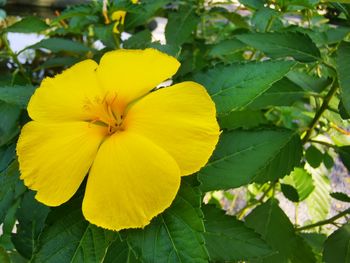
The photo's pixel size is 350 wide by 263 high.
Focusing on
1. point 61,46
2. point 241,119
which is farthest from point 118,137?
point 61,46

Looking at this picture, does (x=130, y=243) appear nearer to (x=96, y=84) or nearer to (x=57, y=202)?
(x=57, y=202)

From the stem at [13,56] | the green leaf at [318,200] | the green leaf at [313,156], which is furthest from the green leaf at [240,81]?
the green leaf at [318,200]

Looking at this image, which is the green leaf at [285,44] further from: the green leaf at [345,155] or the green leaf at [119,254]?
the green leaf at [119,254]

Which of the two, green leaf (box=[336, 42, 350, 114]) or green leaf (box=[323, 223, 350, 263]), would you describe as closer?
green leaf (box=[336, 42, 350, 114])

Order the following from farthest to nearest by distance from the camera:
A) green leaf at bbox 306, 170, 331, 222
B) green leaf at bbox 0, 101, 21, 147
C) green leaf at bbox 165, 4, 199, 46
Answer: green leaf at bbox 306, 170, 331, 222 < green leaf at bbox 165, 4, 199, 46 < green leaf at bbox 0, 101, 21, 147

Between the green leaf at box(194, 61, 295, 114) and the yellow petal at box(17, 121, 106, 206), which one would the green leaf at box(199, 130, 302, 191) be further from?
the yellow petal at box(17, 121, 106, 206)

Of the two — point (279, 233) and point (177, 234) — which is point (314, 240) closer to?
point (279, 233)

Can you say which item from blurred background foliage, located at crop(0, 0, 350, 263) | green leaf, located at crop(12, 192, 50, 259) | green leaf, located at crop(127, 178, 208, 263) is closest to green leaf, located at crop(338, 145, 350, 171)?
blurred background foliage, located at crop(0, 0, 350, 263)
